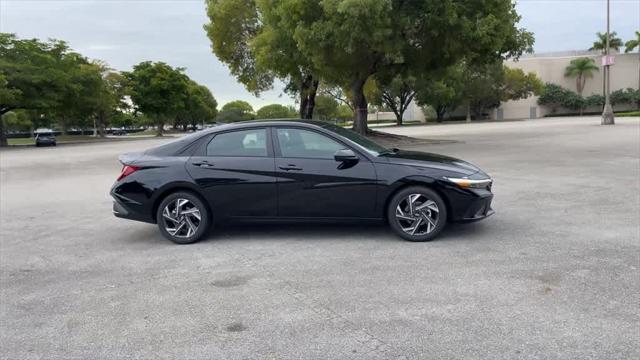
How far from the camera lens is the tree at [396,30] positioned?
17.3 meters

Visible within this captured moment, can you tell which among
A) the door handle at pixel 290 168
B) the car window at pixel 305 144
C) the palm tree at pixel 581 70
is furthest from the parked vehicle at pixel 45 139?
the palm tree at pixel 581 70

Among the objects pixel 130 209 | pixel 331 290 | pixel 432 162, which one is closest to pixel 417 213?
pixel 432 162

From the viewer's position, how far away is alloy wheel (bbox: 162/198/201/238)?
6.19 meters

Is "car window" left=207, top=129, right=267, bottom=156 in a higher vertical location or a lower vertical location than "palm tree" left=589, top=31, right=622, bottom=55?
lower

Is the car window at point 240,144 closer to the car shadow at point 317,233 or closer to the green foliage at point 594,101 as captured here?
the car shadow at point 317,233

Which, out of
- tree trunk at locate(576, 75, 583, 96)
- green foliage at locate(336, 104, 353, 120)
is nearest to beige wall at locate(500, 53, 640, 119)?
tree trunk at locate(576, 75, 583, 96)

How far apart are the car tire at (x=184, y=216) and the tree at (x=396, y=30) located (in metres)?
12.0

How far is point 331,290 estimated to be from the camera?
14.7 feet

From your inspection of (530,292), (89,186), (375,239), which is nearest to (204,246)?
(375,239)

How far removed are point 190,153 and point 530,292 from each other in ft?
13.8

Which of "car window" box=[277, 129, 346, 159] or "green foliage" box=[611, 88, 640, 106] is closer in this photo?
"car window" box=[277, 129, 346, 159]

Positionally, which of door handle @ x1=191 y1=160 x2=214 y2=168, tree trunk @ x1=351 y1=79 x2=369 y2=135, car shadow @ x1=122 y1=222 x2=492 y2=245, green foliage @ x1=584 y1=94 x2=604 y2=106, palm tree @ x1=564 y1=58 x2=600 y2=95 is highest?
palm tree @ x1=564 y1=58 x2=600 y2=95

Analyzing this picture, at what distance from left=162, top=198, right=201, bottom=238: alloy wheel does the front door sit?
3.50 ft

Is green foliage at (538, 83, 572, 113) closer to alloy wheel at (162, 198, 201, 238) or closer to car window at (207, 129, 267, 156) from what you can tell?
car window at (207, 129, 267, 156)
